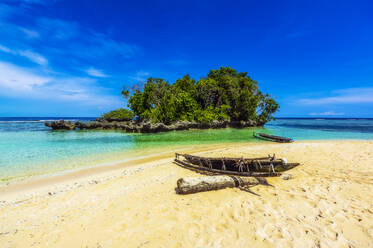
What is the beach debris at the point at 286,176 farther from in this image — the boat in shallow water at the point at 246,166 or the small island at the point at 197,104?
the small island at the point at 197,104

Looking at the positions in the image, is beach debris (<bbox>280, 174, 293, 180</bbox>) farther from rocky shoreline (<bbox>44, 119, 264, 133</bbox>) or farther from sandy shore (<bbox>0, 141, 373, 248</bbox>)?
rocky shoreline (<bbox>44, 119, 264, 133</bbox>)

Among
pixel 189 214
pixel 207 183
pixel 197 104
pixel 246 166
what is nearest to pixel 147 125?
pixel 197 104

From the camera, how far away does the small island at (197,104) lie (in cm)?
3697

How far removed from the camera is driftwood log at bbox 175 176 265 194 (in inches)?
232

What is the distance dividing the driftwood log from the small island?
27436mm

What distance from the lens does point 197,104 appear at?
133ft

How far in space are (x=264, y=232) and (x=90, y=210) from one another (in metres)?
5.24

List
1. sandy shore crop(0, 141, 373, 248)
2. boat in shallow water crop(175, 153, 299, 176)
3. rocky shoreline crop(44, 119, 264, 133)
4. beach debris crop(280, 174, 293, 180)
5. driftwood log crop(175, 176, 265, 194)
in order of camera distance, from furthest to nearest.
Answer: rocky shoreline crop(44, 119, 264, 133) < boat in shallow water crop(175, 153, 299, 176) < beach debris crop(280, 174, 293, 180) < driftwood log crop(175, 176, 265, 194) < sandy shore crop(0, 141, 373, 248)

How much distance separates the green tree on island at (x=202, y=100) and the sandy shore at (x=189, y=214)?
30.0 m

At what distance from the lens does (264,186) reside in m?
6.55

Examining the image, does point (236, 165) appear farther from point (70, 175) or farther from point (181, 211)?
point (70, 175)

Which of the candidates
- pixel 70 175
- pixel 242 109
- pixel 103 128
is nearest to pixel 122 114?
pixel 103 128

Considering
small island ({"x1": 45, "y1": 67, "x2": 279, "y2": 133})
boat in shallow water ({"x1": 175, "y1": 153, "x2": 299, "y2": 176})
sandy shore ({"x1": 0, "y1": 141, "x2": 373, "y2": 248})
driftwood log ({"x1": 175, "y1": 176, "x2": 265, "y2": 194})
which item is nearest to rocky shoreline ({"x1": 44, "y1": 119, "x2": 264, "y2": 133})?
small island ({"x1": 45, "y1": 67, "x2": 279, "y2": 133})

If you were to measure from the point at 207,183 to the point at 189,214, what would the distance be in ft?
5.33
